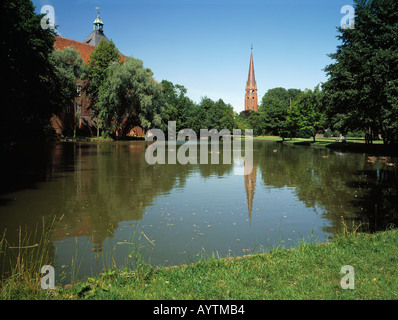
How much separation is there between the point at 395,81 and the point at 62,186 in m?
23.0

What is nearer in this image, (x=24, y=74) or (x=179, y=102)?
(x=24, y=74)

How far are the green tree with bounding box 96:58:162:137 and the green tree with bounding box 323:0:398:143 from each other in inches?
Result: 999

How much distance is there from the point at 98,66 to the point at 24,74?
92.3 ft

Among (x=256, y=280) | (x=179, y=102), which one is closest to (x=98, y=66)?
(x=179, y=102)

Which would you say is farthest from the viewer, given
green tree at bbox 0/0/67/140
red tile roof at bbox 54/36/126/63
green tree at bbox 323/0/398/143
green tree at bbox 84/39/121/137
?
red tile roof at bbox 54/36/126/63

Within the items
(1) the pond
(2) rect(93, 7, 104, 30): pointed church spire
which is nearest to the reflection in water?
(1) the pond

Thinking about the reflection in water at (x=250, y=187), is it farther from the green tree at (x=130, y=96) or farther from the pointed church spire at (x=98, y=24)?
the pointed church spire at (x=98, y=24)

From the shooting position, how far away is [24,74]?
27.5 meters

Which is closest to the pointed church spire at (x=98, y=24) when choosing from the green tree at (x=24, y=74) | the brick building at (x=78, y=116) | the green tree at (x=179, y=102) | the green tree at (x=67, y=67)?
the brick building at (x=78, y=116)

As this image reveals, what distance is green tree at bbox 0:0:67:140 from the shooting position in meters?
22.6

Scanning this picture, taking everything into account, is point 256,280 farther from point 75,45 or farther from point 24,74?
point 75,45

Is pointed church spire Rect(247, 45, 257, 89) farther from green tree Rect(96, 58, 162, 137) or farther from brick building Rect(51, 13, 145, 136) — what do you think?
green tree Rect(96, 58, 162, 137)

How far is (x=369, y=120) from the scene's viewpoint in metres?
28.1
